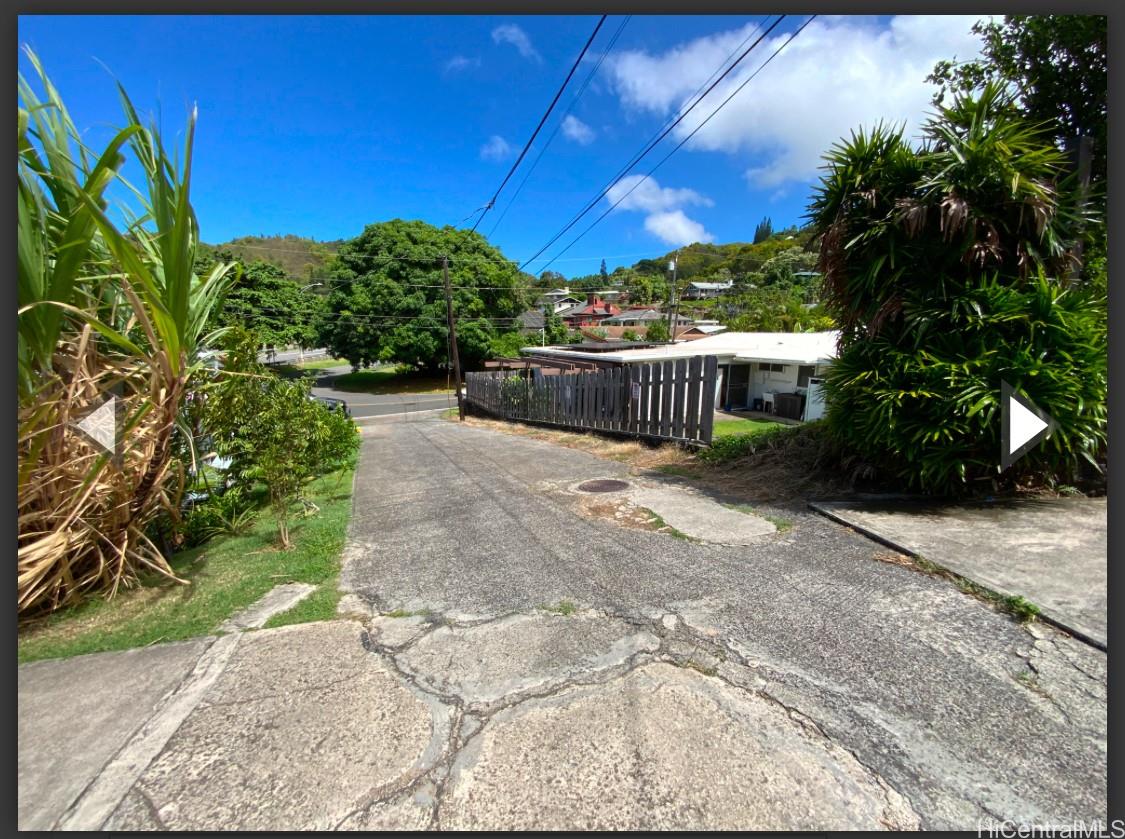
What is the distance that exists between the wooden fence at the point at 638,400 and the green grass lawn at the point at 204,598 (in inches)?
194

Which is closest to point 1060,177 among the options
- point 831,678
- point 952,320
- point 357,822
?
point 952,320

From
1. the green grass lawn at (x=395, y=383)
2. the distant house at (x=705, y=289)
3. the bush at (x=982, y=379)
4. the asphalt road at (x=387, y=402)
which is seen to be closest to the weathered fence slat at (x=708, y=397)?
the bush at (x=982, y=379)

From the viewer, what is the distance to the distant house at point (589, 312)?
6923cm

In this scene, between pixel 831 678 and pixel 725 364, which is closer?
pixel 831 678

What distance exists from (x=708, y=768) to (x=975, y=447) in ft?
11.7

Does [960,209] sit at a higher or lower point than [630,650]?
higher

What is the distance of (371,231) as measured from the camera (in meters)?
28.3

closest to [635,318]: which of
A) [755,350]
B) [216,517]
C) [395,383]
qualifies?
[395,383]

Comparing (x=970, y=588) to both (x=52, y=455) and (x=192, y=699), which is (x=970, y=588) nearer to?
(x=192, y=699)

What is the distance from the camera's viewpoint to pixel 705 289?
6750 cm

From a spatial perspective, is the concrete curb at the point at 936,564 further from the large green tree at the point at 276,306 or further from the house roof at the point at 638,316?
the house roof at the point at 638,316

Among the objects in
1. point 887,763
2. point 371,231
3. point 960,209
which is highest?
point 371,231

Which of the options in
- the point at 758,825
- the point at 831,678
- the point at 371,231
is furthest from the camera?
the point at 371,231

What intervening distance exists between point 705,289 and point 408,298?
52.7 meters
